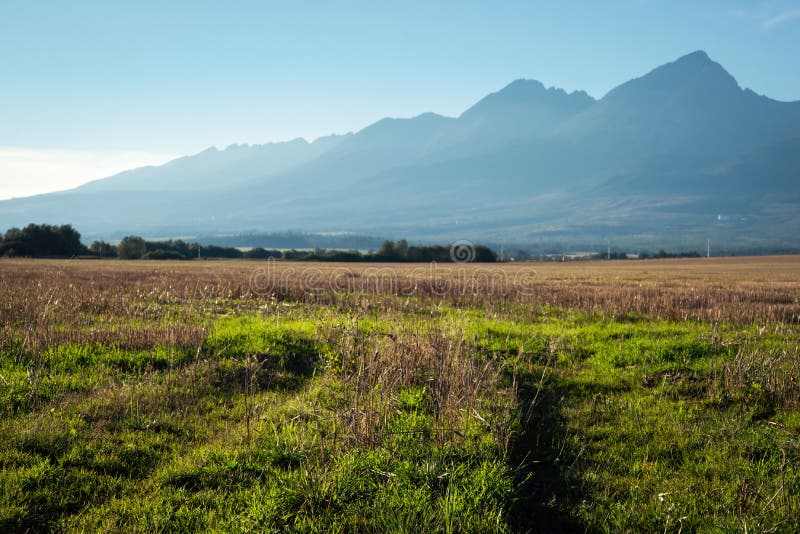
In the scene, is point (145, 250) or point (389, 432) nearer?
point (389, 432)

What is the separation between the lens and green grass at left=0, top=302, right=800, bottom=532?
5137 millimetres

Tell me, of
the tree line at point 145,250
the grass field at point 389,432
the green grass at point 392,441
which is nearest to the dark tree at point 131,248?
the tree line at point 145,250

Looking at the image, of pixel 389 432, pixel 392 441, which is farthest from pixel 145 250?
pixel 392 441

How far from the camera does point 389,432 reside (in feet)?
20.9

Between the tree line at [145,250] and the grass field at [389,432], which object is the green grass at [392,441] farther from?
the tree line at [145,250]

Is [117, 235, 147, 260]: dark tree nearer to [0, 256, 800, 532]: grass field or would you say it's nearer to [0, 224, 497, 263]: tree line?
[0, 224, 497, 263]: tree line

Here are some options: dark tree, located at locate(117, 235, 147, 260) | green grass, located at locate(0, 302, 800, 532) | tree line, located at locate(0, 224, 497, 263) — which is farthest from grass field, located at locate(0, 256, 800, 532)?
dark tree, located at locate(117, 235, 147, 260)

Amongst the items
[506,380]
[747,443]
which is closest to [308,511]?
[506,380]

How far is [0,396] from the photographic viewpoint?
739cm

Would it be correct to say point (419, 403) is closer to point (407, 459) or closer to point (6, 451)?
point (407, 459)

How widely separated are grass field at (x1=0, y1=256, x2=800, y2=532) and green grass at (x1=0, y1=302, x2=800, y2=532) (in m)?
0.03

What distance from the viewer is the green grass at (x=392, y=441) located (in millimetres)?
Answer: 5137

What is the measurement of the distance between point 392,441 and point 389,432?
0.14m

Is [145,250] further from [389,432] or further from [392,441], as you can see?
[392,441]
